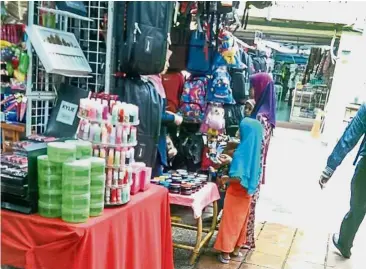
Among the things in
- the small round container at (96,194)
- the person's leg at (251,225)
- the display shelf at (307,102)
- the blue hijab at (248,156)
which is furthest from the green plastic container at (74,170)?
the display shelf at (307,102)

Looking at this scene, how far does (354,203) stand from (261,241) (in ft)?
3.07

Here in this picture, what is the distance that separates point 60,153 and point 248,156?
5.97 feet

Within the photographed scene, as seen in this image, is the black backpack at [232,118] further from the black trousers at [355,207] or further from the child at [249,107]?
the black trousers at [355,207]

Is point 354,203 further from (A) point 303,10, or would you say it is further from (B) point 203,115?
(A) point 303,10

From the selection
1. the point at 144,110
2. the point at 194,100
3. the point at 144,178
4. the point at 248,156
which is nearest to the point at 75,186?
the point at 144,178

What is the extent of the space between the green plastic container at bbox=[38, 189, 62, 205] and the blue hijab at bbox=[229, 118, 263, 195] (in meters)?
1.72

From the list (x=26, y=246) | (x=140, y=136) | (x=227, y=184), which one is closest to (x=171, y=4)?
(x=140, y=136)

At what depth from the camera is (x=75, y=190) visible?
1705mm

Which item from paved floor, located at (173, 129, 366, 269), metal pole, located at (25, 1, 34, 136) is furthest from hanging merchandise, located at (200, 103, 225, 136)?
metal pole, located at (25, 1, 34, 136)

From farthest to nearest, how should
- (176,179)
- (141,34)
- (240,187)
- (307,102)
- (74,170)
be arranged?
(307,102)
(240,187)
(176,179)
(141,34)
(74,170)

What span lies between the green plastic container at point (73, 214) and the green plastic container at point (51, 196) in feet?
0.15

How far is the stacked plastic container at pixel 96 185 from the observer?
1803 millimetres

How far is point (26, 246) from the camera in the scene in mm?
1759

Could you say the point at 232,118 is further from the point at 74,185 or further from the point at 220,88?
the point at 74,185
